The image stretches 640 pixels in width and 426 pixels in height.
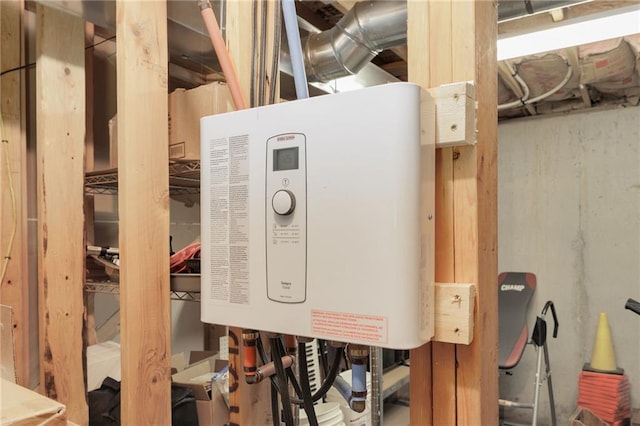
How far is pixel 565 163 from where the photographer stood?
3547 mm

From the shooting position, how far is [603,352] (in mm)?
3252

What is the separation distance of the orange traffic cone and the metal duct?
2619 millimetres

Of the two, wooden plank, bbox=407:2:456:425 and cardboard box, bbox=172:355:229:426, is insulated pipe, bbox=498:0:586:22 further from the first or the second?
cardboard box, bbox=172:355:229:426

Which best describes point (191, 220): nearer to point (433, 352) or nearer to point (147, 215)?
point (147, 215)

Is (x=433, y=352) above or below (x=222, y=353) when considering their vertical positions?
above

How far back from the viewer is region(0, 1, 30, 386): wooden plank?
1.71 m

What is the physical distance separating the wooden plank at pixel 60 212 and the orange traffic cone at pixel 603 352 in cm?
324

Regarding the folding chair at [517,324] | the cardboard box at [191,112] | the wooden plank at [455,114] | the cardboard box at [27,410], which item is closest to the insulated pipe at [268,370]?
the cardboard box at [27,410]

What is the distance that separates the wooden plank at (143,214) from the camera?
112cm

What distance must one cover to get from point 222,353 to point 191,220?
0.76 metres

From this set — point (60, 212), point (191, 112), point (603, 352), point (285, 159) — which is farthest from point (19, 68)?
point (603, 352)

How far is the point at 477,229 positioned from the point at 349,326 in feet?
0.84

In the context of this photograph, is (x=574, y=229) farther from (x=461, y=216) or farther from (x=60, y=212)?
(x=60, y=212)

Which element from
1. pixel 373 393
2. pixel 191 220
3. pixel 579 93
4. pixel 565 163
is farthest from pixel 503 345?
pixel 373 393
